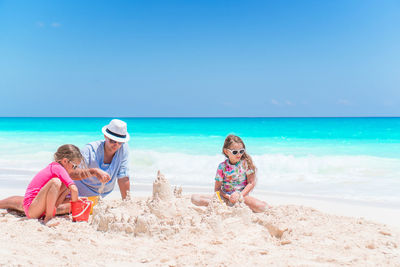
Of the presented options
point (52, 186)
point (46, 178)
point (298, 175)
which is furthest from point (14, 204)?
point (298, 175)

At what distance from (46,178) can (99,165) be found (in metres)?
0.75

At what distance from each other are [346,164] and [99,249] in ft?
26.9

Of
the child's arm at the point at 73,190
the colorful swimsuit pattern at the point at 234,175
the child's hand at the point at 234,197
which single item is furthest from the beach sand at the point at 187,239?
the colorful swimsuit pattern at the point at 234,175

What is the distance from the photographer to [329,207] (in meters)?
4.41

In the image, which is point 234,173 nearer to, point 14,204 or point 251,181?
point 251,181

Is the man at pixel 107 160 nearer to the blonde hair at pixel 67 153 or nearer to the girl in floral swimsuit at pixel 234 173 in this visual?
the blonde hair at pixel 67 153

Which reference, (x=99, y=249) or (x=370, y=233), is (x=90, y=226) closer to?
(x=99, y=249)

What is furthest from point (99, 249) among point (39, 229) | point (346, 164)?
point (346, 164)

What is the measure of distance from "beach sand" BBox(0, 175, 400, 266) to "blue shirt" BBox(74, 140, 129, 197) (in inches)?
23.1

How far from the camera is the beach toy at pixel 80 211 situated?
3.17 meters

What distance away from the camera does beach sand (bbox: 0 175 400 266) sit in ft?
7.59

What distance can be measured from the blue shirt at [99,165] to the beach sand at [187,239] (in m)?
0.59

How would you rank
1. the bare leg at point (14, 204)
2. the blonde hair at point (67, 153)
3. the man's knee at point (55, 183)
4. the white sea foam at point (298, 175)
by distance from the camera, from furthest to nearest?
the white sea foam at point (298, 175)
the bare leg at point (14, 204)
the blonde hair at point (67, 153)
the man's knee at point (55, 183)

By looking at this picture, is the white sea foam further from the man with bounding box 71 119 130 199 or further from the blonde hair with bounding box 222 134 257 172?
the man with bounding box 71 119 130 199
